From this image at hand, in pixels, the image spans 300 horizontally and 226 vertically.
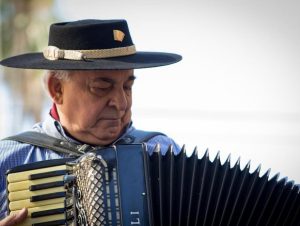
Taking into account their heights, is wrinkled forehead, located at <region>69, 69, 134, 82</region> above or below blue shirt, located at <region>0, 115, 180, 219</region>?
above

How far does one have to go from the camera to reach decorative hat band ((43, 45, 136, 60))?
208 inches

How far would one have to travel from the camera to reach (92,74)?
5258 mm

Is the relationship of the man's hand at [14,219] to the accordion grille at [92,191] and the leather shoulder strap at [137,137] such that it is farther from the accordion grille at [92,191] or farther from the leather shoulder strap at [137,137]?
the leather shoulder strap at [137,137]

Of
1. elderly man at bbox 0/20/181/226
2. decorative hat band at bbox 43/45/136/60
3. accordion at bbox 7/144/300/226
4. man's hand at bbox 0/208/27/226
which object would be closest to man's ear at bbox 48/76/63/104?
elderly man at bbox 0/20/181/226

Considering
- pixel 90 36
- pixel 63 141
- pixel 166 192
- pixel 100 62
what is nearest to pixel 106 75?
pixel 100 62

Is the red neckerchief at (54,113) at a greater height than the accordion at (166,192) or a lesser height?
greater

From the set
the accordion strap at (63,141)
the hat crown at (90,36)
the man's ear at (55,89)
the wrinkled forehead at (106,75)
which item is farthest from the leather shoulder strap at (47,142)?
the hat crown at (90,36)

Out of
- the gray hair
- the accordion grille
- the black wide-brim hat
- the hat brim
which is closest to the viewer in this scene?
the accordion grille

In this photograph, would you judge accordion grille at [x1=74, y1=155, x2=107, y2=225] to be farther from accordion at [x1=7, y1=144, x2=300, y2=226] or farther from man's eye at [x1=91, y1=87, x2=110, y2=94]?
man's eye at [x1=91, y1=87, x2=110, y2=94]

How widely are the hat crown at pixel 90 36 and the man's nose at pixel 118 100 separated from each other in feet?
0.76

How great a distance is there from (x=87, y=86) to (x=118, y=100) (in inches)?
6.5

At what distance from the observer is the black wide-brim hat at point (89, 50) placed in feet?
17.3

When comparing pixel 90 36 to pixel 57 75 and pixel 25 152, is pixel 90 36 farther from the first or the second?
pixel 25 152

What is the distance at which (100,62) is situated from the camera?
5211 mm
